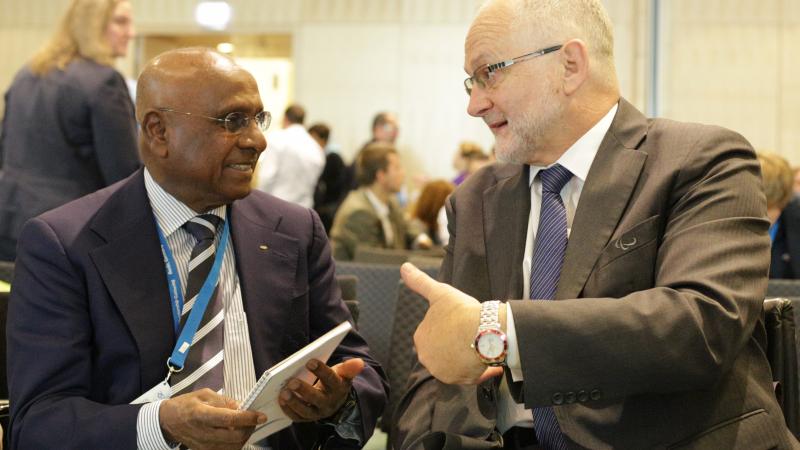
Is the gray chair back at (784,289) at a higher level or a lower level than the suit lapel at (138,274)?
lower

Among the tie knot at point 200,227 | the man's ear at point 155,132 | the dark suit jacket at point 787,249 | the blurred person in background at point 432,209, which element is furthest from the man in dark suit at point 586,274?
the blurred person in background at point 432,209

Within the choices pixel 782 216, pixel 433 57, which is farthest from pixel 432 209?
pixel 433 57

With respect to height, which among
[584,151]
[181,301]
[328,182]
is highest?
[584,151]

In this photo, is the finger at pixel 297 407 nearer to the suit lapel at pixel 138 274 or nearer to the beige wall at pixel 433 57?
the suit lapel at pixel 138 274

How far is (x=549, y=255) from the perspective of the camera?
2217 mm

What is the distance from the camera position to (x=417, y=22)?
480 inches

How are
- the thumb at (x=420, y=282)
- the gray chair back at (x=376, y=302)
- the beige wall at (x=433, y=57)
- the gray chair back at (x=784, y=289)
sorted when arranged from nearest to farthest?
the thumb at (x=420, y=282)
the gray chair back at (x=784, y=289)
the gray chair back at (x=376, y=302)
the beige wall at (x=433, y=57)

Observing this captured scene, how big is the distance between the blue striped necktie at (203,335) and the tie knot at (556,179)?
31.4 inches

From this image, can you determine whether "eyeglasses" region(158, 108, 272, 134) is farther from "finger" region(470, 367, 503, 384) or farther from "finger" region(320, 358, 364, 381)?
"finger" region(470, 367, 503, 384)

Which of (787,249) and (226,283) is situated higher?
(226,283)

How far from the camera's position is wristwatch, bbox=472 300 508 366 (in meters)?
1.85

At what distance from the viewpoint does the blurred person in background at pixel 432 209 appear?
7570 millimetres

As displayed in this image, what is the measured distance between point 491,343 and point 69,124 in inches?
106

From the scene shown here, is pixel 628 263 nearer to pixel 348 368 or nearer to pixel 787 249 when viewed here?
pixel 348 368
